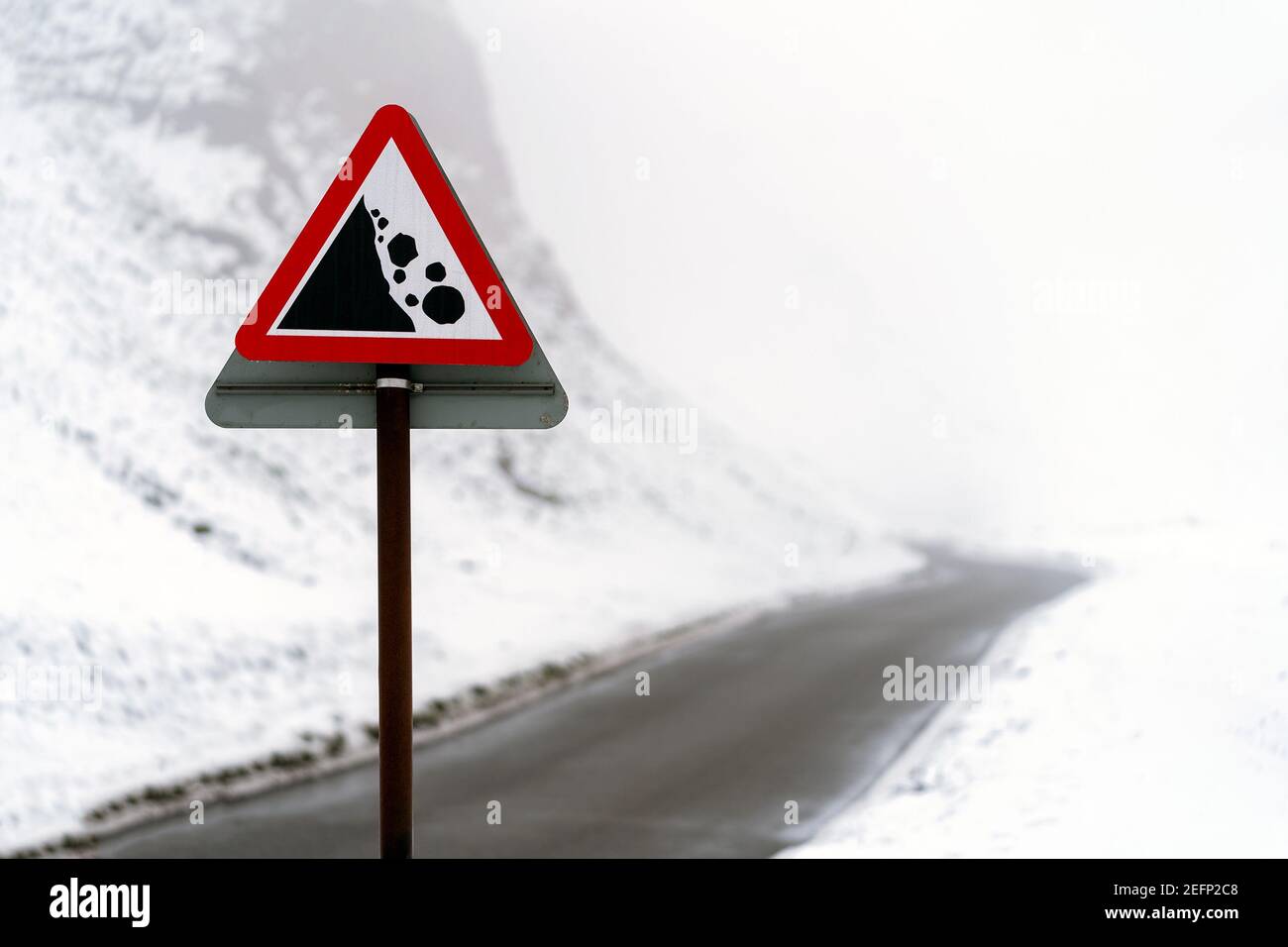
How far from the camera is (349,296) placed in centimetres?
237

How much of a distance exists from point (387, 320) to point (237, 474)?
1482 cm

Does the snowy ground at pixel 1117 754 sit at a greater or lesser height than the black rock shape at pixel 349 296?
lesser

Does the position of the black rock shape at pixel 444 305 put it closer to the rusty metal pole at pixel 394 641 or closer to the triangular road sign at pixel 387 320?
the triangular road sign at pixel 387 320

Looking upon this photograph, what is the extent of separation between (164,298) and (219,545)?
10800 millimetres

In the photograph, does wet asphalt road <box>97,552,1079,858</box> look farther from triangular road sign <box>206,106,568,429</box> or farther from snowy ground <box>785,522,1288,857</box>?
triangular road sign <box>206,106,568,429</box>

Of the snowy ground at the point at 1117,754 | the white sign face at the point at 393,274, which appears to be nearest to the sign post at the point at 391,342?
the white sign face at the point at 393,274

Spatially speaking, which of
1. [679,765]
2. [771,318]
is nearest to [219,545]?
[679,765]

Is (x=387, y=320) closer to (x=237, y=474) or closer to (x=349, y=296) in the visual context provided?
(x=349, y=296)

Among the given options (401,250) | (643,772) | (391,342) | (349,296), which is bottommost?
(643,772)

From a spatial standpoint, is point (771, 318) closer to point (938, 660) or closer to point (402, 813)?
point (938, 660)

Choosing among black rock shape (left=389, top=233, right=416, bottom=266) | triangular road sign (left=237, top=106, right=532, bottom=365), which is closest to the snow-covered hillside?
triangular road sign (left=237, top=106, right=532, bottom=365)

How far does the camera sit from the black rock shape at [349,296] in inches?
93.0

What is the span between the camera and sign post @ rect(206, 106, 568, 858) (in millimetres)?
2311

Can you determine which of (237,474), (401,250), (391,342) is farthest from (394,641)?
(237,474)
